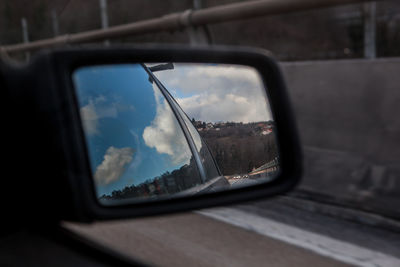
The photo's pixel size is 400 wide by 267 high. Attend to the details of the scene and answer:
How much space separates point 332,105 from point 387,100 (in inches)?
23.6

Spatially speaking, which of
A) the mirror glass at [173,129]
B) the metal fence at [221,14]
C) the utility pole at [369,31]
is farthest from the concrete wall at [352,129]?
the mirror glass at [173,129]

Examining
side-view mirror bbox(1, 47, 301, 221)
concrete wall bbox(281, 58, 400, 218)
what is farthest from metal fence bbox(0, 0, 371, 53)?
side-view mirror bbox(1, 47, 301, 221)

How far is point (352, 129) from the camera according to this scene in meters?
4.75

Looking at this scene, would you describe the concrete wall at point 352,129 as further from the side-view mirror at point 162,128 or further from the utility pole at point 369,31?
the side-view mirror at point 162,128

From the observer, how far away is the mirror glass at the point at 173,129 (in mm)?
1585

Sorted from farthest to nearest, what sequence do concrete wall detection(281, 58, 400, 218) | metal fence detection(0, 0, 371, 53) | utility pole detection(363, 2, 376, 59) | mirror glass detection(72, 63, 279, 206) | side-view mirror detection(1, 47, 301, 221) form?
utility pole detection(363, 2, 376, 59)
metal fence detection(0, 0, 371, 53)
concrete wall detection(281, 58, 400, 218)
mirror glass detection(72, 63, 279, 206)
side-view mirror detection(1, 47, 301, 221)

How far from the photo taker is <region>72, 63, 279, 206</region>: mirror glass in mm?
1585

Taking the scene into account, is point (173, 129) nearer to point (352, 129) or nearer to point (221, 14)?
point (352, 129)

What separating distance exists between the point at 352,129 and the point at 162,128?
10.3ft

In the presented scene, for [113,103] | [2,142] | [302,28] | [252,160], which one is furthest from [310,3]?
[302,28]

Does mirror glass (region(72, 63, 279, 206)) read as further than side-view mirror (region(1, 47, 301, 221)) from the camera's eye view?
Yes

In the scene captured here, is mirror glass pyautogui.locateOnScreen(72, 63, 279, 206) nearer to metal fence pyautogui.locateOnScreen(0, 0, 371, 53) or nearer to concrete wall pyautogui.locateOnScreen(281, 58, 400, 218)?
concrete wall pyautogui.locateOnScreen(281, 58, 400, 218)

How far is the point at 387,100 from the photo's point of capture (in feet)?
14.5

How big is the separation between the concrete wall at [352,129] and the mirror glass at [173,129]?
247 centimetres
